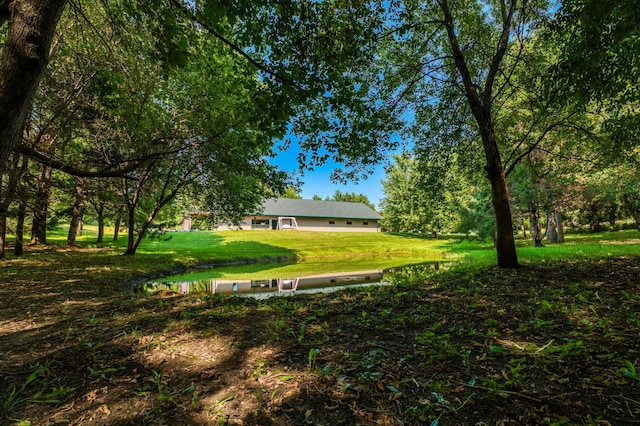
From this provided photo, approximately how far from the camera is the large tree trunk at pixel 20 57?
7.73ft

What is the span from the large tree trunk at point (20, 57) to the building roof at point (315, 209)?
37.6m

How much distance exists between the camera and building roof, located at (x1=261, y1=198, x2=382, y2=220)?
1624 inches

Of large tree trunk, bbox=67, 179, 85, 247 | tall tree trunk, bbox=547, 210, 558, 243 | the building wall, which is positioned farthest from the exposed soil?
the building wall

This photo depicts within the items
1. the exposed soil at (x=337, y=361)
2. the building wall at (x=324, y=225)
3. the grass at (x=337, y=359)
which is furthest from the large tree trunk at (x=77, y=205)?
the building wall at (x=324, y=225)

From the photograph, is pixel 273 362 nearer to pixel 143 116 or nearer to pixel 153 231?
pixel 143 116

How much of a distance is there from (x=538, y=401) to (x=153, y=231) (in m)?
18.6

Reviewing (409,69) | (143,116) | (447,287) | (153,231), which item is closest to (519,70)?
(409,69)

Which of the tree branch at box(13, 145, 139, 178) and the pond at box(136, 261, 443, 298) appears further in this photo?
the pond at box(136, 261, 443, 298)

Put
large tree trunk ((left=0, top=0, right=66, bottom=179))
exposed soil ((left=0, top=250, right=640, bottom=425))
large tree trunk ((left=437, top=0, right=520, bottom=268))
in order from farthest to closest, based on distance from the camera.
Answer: large tree trunk ((left=437, top=0, right=520, bottom=268)) → large tree trunk ((left=0, top=0, right=66, bottom=179)) → exposed soil ((left=0, top=250, right=640, bottom=425))

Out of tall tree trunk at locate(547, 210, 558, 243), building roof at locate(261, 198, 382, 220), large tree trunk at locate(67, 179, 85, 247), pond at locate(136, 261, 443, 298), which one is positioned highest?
building roof at locate(261, 198, 382, 220)

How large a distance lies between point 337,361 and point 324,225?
4083 cm

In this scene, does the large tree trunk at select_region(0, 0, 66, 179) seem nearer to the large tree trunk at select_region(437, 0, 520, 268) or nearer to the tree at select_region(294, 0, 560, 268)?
the tree at select_region(294, 0, 560, 268)

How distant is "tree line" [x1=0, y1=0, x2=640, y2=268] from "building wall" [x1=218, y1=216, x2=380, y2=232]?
2418 cm

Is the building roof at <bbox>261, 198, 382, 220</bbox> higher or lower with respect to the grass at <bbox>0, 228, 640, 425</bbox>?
higher
